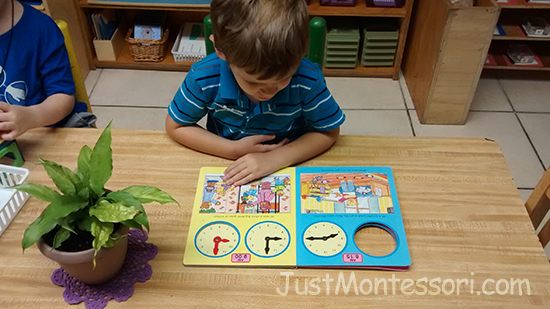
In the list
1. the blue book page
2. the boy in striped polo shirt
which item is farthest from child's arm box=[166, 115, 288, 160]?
→ the blue book page

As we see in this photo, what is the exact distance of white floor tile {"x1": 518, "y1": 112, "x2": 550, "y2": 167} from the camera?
74.2 inches

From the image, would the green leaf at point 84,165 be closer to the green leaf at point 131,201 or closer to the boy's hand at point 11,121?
the green leaf at point 131,201

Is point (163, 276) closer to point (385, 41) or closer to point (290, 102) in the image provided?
point (290, 102)

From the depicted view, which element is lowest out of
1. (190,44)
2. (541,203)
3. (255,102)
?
(190,44)

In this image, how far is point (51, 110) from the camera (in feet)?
3.38

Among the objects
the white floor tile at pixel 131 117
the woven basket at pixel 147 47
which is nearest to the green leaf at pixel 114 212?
the white floor tile at pixel 131 117

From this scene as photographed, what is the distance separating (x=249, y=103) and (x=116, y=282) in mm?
425

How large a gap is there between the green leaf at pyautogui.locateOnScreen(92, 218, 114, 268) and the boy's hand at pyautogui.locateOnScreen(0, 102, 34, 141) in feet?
1.33

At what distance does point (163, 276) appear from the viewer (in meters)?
0.72

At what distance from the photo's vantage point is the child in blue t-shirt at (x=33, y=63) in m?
1.04

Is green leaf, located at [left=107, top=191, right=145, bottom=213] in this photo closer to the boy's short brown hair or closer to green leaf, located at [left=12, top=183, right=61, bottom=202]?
green leaf, located at [left=12, top=183, right=61, bottom=202]

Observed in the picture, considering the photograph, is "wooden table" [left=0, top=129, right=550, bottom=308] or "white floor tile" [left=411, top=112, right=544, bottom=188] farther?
"white floor tile" [left=411, top=112, right=544, bottom=188]

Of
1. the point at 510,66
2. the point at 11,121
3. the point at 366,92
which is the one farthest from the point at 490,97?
the point at 11,121

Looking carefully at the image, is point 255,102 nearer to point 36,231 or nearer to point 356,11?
point 36,231
